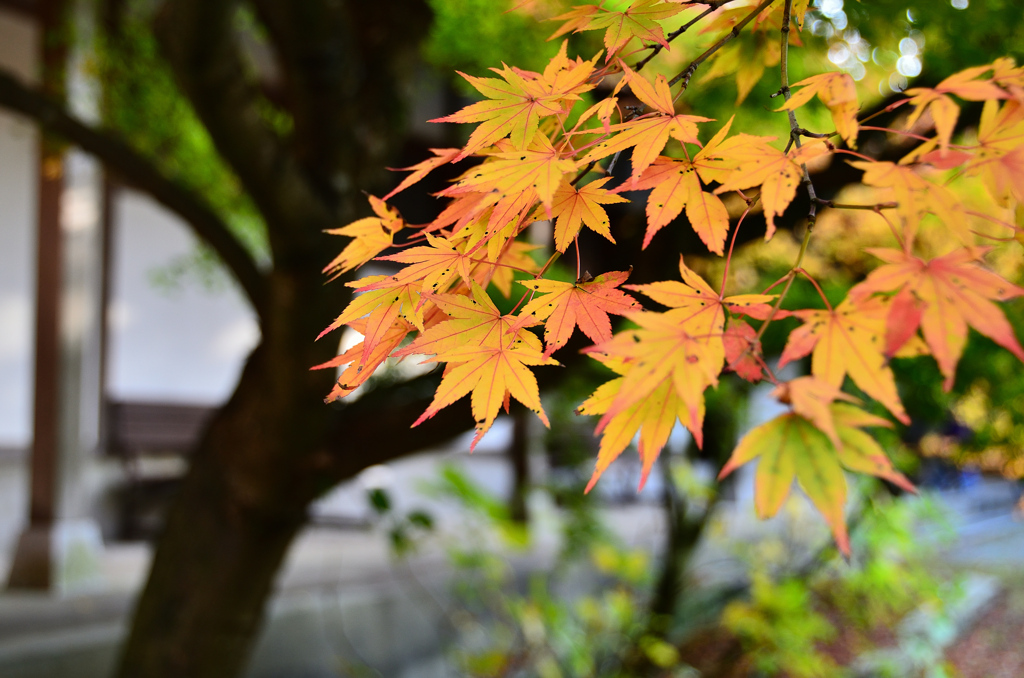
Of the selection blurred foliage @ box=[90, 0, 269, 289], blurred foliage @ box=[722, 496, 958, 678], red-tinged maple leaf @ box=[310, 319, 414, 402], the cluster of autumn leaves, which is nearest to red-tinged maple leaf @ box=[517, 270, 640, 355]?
the cluster of autumn leaves

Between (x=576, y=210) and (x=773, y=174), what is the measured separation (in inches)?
6.3

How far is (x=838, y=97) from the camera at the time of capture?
1.97 ft

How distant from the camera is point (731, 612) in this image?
3662 millimetres

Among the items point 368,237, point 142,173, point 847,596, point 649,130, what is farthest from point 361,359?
point 847,596

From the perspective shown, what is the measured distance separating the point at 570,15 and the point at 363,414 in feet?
4.72

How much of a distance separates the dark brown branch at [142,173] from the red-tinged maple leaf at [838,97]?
163 centimetres

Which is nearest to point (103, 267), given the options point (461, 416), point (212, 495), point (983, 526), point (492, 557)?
point (492, 557)

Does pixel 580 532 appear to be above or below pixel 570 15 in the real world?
below

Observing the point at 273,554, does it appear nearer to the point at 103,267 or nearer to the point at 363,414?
the point at 363,414

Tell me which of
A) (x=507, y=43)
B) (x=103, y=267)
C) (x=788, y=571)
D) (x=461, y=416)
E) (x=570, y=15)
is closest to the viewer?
(x=570, y=15)

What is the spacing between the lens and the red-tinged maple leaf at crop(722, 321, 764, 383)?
22.2 inches

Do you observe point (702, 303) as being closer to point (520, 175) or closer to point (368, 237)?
point (520, 175)

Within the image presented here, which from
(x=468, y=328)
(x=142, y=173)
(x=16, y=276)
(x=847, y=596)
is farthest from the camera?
(x=16, y=276)

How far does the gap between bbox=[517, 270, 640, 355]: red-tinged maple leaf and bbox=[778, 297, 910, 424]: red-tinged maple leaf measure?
0.13m
